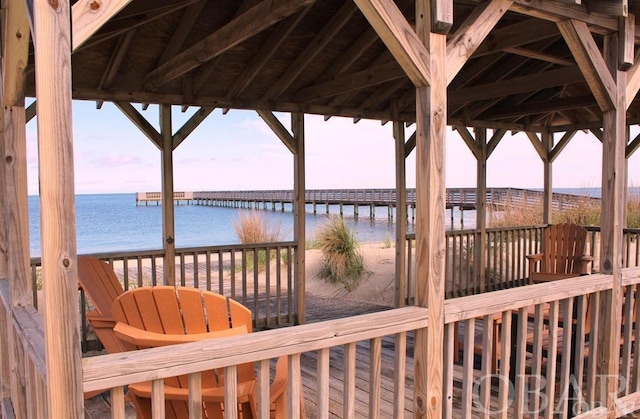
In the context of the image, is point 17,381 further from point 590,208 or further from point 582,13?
point 590,208

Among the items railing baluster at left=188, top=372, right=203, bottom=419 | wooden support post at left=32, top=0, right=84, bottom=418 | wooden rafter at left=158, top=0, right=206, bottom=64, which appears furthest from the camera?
wooden rafter at left=158, top=0, right=206, bottom=64

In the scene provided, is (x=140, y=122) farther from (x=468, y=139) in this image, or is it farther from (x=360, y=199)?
(x=360, y=199)

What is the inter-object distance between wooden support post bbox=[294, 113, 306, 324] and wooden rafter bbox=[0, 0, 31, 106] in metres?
3.31

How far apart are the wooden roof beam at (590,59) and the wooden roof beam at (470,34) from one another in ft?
2.00

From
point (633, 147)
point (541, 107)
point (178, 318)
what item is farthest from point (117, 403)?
point (633, 147)

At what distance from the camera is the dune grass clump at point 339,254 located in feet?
30.2

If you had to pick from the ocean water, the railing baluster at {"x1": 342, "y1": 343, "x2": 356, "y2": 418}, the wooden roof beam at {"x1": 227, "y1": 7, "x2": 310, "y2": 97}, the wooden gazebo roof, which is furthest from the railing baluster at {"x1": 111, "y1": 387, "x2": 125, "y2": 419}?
the ocean water

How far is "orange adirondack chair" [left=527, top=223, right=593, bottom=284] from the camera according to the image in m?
5.52

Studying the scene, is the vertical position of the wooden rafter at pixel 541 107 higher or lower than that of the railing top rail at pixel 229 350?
higher

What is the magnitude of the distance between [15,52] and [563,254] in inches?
215

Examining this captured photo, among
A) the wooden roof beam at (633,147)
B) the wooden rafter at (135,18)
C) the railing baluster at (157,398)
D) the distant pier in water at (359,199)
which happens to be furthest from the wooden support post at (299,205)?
the distant pier in water at (359,199)

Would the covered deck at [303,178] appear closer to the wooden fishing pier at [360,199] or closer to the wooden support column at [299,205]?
the wooden support column at [299,205]

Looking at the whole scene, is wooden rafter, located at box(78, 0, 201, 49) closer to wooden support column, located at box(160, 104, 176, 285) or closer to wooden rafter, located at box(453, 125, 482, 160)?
wooden support column, located at box(160, 104, 176, 285)

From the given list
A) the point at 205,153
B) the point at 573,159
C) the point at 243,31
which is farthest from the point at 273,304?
the point at 205,153
